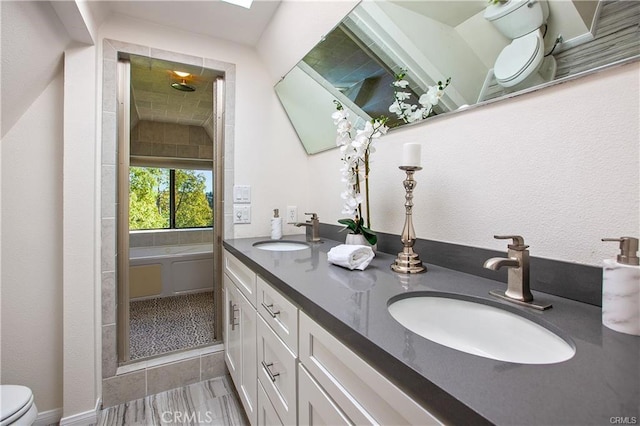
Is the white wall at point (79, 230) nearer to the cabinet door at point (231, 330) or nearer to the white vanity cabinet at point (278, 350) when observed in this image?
the cabinet door at point (231, 330)

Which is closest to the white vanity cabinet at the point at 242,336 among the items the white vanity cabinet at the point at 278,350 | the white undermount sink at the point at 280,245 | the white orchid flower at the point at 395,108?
the white vanity cabinet at the point at 278,350

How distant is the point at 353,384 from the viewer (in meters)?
0.54

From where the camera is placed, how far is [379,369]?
46 centimetres

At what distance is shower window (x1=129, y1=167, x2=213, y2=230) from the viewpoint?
362cm

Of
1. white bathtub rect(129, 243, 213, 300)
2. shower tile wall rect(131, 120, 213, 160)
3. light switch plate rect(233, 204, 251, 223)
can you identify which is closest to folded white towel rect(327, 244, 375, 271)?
light switch plate rect(233, 204, 251, 223)

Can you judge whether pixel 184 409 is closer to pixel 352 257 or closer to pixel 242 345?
pixel 242 345

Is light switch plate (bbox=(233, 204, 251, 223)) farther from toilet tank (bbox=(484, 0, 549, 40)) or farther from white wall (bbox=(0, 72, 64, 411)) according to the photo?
toilet tank (bbox=(484, 0, 549, 40))

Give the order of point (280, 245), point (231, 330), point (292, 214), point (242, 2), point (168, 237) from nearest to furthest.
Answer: point (242, 2)
point (231, 330)
point (280, 245)
point (292, 214)
point (168, 237)

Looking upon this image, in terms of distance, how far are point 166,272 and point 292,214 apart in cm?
193

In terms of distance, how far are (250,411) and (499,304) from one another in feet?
3.68

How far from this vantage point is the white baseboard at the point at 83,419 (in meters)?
1.35

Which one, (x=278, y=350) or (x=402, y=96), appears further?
(x=402, y=96)

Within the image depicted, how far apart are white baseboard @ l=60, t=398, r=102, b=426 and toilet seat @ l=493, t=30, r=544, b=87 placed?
2.25 m

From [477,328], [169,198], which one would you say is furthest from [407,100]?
[169,198]
